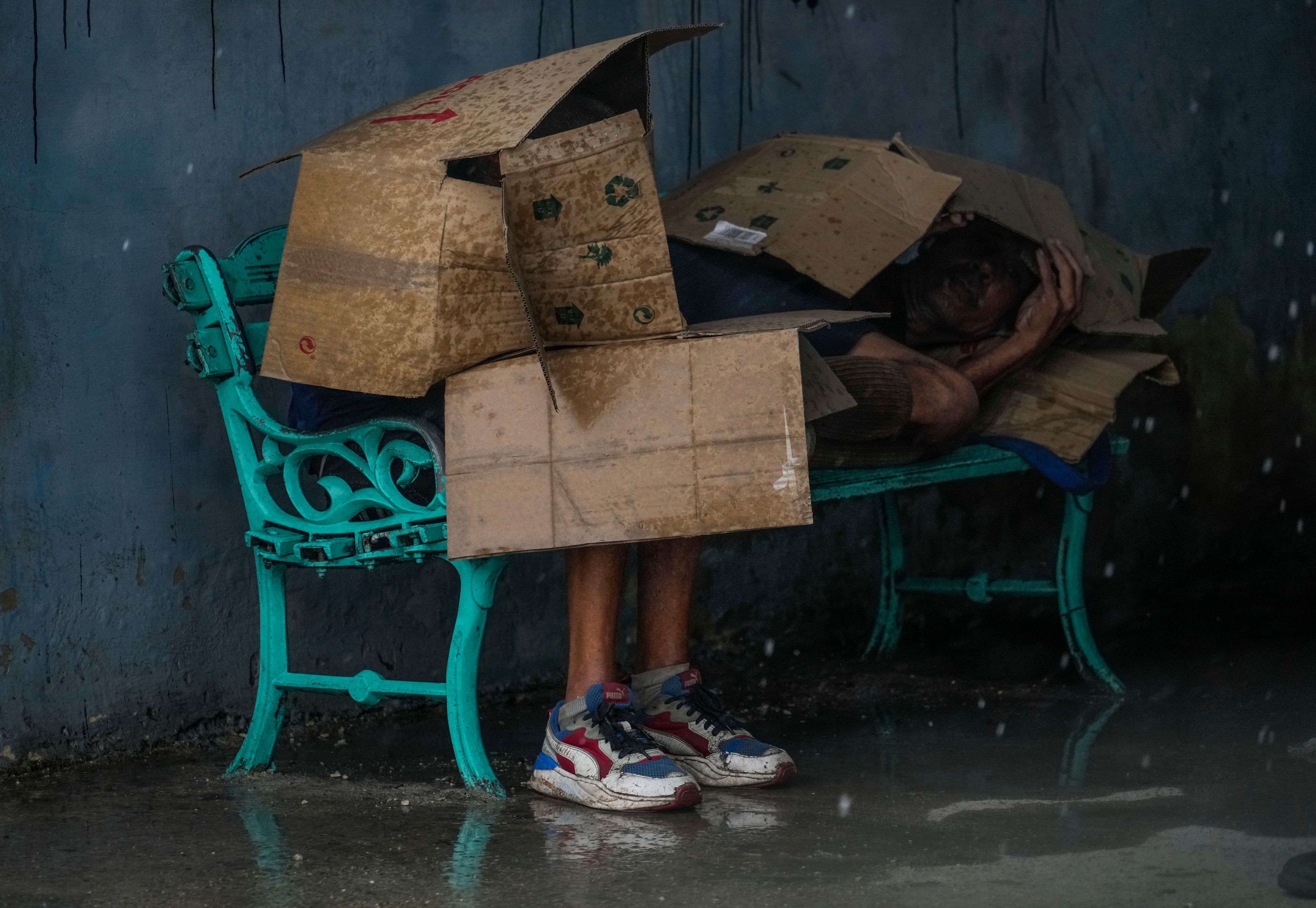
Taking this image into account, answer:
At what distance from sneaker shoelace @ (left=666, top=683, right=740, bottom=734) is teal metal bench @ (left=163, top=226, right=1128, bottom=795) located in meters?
0.36

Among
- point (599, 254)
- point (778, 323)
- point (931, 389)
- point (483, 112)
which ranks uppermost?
point (483, 112)

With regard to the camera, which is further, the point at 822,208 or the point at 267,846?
Result: the point at 822,208

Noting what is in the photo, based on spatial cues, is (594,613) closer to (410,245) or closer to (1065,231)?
(410,245)

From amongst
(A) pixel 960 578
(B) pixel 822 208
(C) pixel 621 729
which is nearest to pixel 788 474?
(C) pixel 621 729

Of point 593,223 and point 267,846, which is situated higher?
point 593,223

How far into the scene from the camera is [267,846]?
2.23 m

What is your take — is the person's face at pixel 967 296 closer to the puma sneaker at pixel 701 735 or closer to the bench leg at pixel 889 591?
the bench leg at pixel 889 591

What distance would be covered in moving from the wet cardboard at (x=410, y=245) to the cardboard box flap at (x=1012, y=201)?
3.00 feet

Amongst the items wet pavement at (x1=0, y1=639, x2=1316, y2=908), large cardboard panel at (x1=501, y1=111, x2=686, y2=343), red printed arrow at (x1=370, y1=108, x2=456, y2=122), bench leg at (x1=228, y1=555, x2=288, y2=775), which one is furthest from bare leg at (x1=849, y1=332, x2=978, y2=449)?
bench leg at (x1=228, y1=555, x2=288, y2=775)

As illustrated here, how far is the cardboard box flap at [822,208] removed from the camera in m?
2.86

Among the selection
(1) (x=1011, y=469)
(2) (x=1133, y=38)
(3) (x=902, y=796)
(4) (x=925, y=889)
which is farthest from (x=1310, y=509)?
(4) (x=925, y=889)

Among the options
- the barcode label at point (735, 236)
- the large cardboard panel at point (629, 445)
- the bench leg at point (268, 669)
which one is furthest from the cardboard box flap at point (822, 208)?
the bench leg at point (268, 669)

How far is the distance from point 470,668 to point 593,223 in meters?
0.80

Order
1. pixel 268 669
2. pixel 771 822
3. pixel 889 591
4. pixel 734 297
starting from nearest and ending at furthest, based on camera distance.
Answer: pixel 771 822, pixel 268 669, pixel 734 297, pixel 889 591
